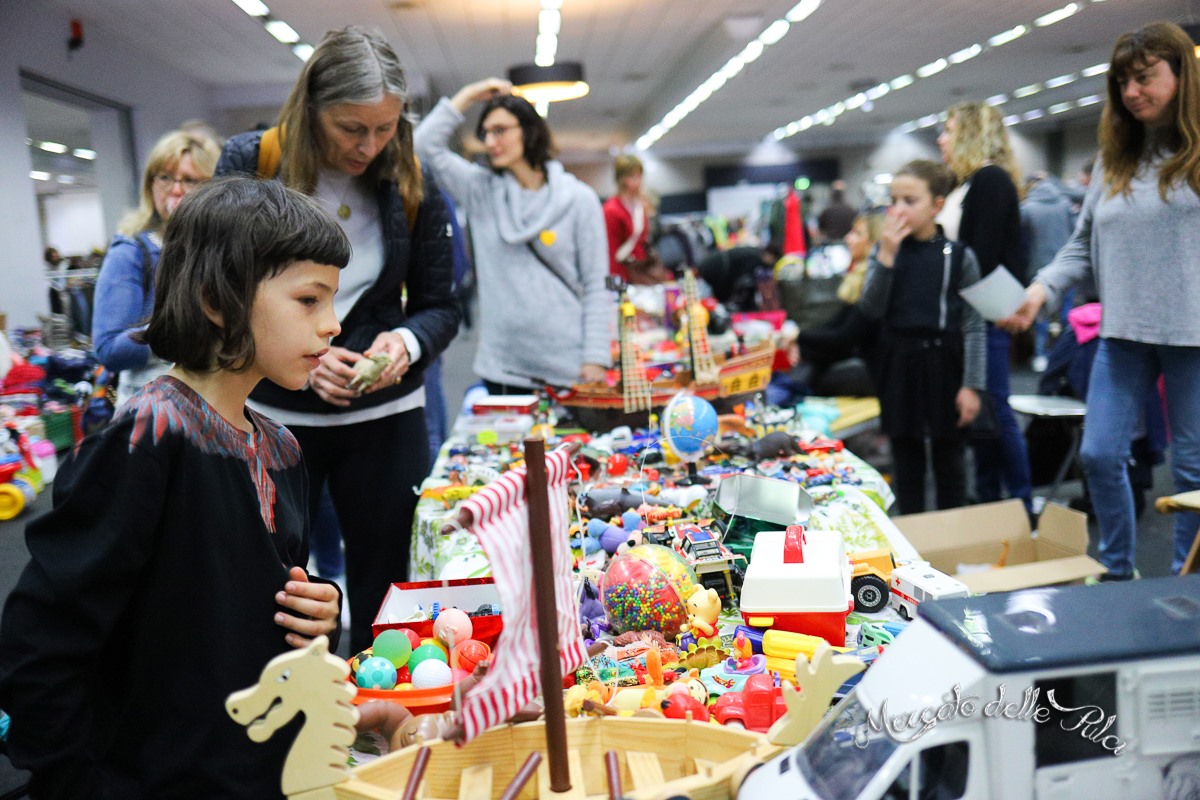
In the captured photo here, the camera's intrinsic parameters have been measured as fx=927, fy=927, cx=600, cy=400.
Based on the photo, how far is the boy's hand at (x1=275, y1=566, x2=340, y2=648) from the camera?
113 cm

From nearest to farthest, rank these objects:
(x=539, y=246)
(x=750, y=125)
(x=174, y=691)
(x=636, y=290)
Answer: (x=174, y=691) → (x=539, y=246) → (x=636, y=290) → (x=750, y=125)

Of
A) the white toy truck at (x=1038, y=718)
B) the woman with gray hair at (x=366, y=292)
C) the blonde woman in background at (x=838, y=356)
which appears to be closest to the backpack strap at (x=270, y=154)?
the woman with gray hair at (x=366, y=292)

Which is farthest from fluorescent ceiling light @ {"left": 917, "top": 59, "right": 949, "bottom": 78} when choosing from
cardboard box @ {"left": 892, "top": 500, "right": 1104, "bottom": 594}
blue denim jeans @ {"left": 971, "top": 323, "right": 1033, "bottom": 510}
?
cardboard box @ {"left": 892, "top": 500, "right": 1104, "bottom": 594}

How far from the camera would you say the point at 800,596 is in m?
1.45

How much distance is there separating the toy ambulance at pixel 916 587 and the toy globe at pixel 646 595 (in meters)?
0.35

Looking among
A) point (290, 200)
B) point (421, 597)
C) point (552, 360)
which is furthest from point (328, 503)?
point (290, 200)

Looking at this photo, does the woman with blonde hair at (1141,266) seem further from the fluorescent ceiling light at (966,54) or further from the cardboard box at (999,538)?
the fluorescent ceiling light at (966,54)

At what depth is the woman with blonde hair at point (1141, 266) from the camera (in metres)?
2.50

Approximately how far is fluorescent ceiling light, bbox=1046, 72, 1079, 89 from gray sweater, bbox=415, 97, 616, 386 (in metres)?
9.67

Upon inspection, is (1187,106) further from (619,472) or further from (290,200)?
(290,200)

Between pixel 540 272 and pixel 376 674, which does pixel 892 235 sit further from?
pixel 376 674

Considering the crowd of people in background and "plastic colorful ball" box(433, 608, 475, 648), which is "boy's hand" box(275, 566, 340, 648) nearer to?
the crowd of people in background

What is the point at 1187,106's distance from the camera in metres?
2.48

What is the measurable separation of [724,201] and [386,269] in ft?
68.8
